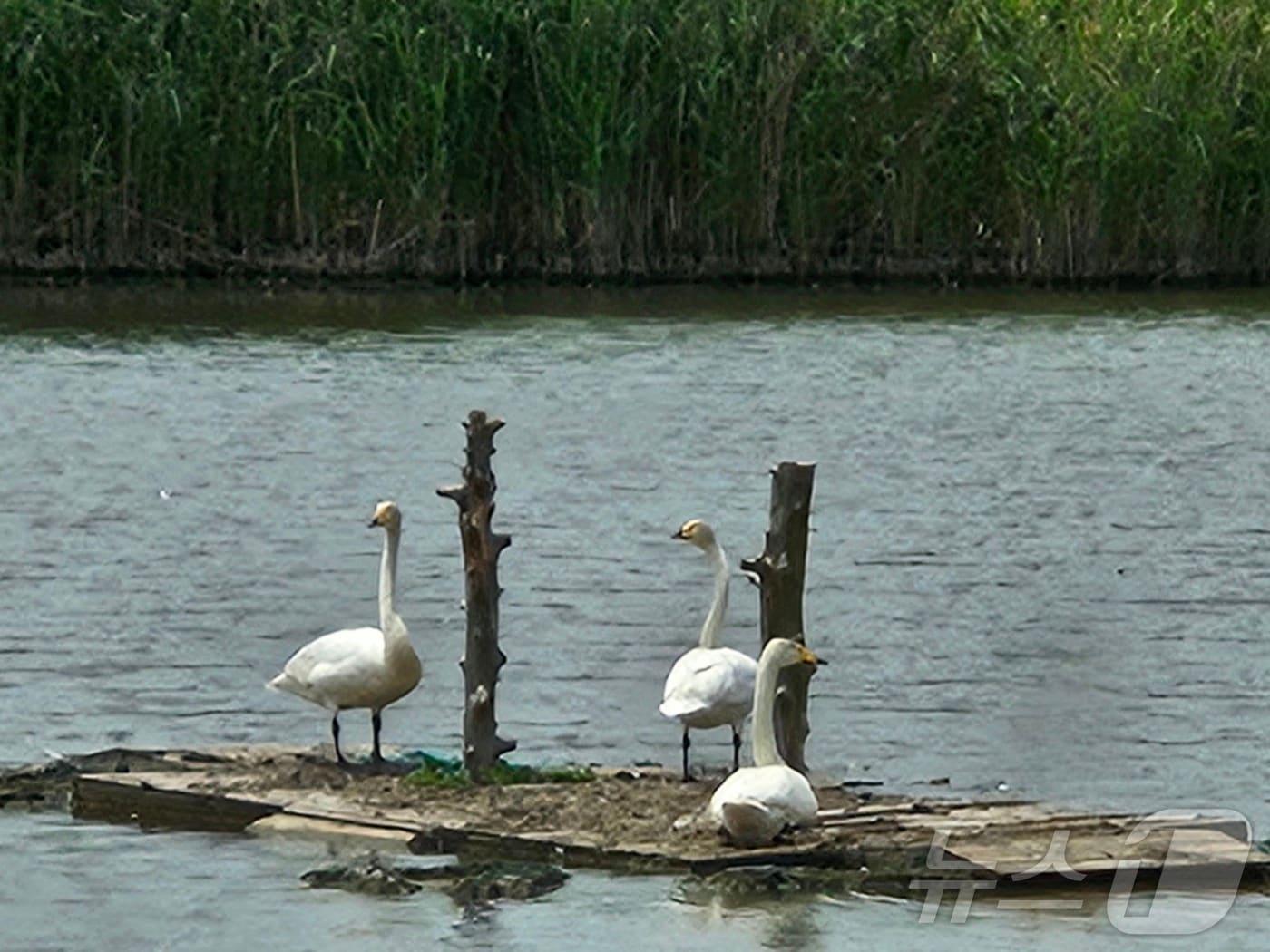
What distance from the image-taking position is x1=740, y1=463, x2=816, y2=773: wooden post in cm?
1240

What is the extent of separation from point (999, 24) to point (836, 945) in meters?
21.6

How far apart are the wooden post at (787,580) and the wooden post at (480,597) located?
3.12 ft

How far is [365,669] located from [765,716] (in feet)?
5.74

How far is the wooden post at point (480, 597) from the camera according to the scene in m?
12.5

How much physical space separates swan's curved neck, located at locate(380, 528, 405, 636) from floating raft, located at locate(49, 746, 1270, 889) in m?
0.54

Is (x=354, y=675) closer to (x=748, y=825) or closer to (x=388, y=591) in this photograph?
(x=388, y=591)

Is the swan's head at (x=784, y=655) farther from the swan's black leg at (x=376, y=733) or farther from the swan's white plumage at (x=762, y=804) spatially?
the swan's black leg at (x=376, y=733)


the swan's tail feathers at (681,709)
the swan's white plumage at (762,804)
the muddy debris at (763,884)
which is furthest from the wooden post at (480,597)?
the muddy debris at (763,884)

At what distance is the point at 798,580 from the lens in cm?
1253

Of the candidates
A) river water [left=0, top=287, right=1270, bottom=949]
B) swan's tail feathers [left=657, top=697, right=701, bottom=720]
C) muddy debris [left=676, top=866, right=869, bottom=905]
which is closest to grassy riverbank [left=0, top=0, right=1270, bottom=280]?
river water [left=0, top=287, right=1270, bottom=949]

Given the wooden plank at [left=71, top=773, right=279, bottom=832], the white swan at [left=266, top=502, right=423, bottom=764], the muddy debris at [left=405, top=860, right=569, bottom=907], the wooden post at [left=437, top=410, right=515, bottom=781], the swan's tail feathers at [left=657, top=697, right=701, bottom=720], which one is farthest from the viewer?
the white swan at [left=266, top=502, right=423, bottom=764]

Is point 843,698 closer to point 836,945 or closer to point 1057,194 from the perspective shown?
point 836,945

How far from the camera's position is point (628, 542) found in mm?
20547

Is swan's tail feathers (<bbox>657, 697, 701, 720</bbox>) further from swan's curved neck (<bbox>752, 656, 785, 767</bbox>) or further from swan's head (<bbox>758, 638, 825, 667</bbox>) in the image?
swan's head (<bbox>758, 638, 825, 667</bbox>)
